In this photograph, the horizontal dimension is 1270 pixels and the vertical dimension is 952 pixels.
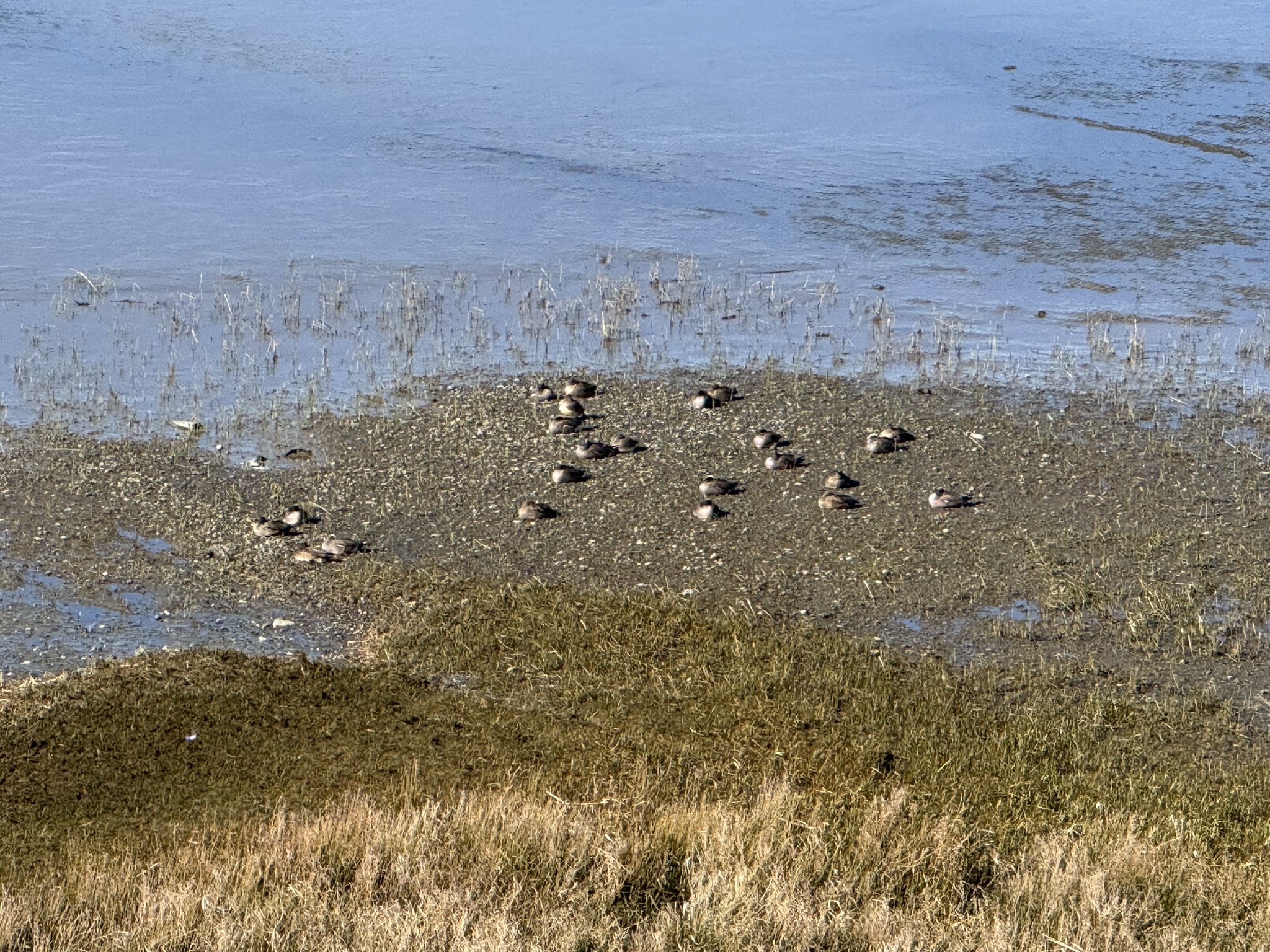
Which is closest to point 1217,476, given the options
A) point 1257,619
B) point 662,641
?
point 1257,619

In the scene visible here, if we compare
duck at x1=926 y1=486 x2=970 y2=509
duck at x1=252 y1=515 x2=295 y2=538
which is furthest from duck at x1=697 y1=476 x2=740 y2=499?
duck at x1=252 y1=515 x2=295 y2=538

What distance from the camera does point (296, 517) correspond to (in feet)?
44.2

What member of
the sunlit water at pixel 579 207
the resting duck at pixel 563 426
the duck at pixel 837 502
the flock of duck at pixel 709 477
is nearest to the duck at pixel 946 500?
the flock of duck at pixel 709 477

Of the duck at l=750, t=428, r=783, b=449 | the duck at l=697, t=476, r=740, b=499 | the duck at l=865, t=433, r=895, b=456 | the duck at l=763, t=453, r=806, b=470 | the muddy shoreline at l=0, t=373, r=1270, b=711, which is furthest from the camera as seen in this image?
the duck at l=750, t=428, r=783, b=449

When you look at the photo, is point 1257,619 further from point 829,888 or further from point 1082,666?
point 829,888

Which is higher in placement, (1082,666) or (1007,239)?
(1007,239)

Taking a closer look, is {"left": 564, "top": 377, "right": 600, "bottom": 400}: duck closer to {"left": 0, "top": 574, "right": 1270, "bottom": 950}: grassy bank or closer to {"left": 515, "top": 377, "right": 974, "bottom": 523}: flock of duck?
{"left": 515, "top": 377, "right": 974, "bottom": 523}: flock of duck

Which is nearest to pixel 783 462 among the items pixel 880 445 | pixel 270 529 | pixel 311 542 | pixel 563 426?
pixel 880 445

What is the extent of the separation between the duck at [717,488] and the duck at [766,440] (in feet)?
3.07

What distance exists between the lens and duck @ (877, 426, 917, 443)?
597 inches

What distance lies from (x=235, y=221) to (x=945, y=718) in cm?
1786

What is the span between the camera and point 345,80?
116ft

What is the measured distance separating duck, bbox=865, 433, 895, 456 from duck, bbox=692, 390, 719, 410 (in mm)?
1952

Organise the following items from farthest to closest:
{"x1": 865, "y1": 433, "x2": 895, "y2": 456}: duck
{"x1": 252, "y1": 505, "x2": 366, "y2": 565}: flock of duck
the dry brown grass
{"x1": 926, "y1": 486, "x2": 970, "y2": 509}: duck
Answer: {"x1": 865, "y1": 433, "x2": 895, "y2": 456}: duck, {"x1": 926, "y1": 486, "x2": 970, "y2": 509}: duck, {"x1": 252, "y1": 505, "x2": 366, "y2": 565}: flock of duck, the dry brown grass
